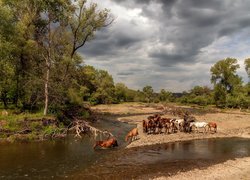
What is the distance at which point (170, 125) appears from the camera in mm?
36531

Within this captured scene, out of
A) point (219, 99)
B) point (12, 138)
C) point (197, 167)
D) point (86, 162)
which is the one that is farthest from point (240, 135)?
point (219, 99)

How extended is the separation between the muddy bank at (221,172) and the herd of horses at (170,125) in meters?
13.0

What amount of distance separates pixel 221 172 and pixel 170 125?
17949mm

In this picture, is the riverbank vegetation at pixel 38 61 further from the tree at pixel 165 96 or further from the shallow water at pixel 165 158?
the tree at pixel 165 96

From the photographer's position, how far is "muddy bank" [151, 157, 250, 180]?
17.5 meters

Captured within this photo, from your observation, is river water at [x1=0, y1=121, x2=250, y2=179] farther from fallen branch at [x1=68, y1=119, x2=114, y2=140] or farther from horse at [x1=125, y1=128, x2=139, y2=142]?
fallen branch at [x1=68, y1=119, x2=114, y2=140]

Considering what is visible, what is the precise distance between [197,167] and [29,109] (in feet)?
86.9

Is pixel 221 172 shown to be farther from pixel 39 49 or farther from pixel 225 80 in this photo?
pixel 225 80

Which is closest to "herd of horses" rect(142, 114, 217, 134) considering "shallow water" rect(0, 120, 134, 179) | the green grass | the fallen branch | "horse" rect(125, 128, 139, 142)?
"horse" rect(125, 128, 139, 142)

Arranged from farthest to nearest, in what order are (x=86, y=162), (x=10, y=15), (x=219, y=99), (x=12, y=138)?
(x=219, y=99) < (x=10, y=15) < (x=12, y=138) < (x=86, y=162)

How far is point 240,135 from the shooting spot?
116 feet

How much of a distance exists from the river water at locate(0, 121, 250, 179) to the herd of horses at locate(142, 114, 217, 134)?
173 inches

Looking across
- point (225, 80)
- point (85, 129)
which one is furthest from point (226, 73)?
point (85, 129)

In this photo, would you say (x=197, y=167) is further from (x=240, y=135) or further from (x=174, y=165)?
(x=240, y=135)
